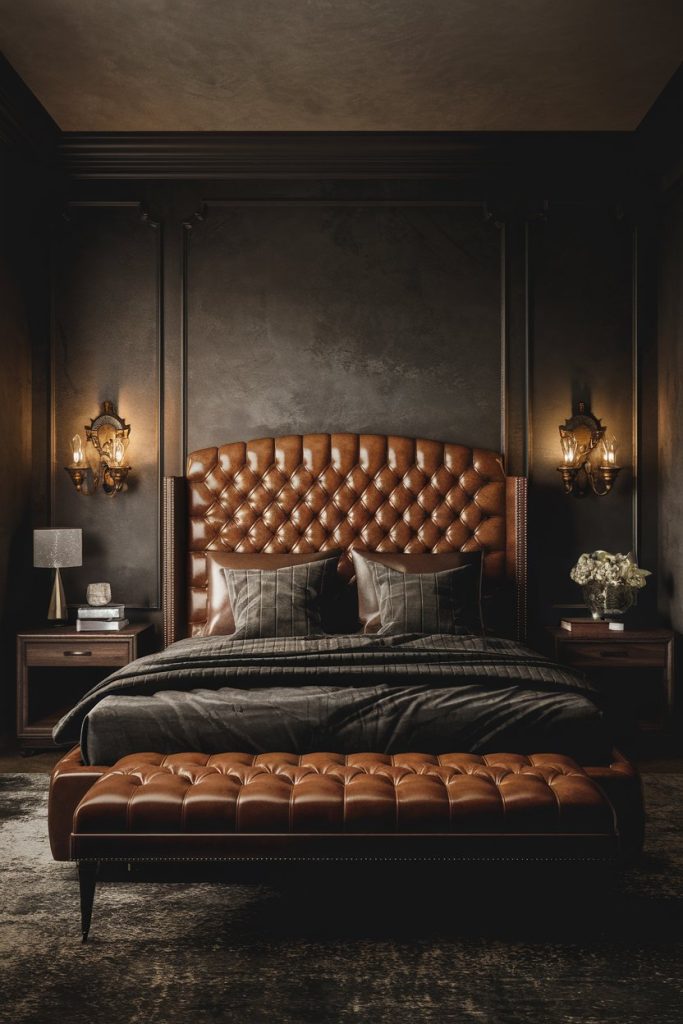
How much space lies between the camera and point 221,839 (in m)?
2.31

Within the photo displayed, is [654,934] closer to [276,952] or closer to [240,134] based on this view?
[276,952]

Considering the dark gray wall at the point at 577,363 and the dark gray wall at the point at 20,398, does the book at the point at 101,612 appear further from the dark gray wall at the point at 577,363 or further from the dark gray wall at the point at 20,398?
the dark gray wall at the point at 577,363

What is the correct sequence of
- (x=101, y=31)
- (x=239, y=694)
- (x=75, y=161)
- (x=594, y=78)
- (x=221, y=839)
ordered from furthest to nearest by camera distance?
(x=75, y=161)
(x=594, y=78)
(x=101, y=31)
(x=239, y=694)
(x=221, y=839)

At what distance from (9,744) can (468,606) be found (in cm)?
250

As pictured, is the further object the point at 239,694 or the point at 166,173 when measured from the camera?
the point at 166,173

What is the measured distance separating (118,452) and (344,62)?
2.29 metres

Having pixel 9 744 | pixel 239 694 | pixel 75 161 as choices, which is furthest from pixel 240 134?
pixel 9 744

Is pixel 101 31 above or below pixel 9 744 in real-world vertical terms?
above

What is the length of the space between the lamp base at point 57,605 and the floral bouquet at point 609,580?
2.71m

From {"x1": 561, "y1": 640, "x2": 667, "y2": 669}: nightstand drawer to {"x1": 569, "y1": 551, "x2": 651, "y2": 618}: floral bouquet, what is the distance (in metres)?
0.22

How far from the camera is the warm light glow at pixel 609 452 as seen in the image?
4.73 metres

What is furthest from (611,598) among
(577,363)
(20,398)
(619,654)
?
(20,398)

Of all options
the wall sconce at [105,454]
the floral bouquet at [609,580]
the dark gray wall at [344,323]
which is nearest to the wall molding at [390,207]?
the dark gray wall at [344,323]

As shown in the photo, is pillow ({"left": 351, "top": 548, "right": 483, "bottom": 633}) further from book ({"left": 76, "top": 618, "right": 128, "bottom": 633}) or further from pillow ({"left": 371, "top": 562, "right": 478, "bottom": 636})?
book ({"left": 76, "top": 618, "right": 128, "bottom": 633})
